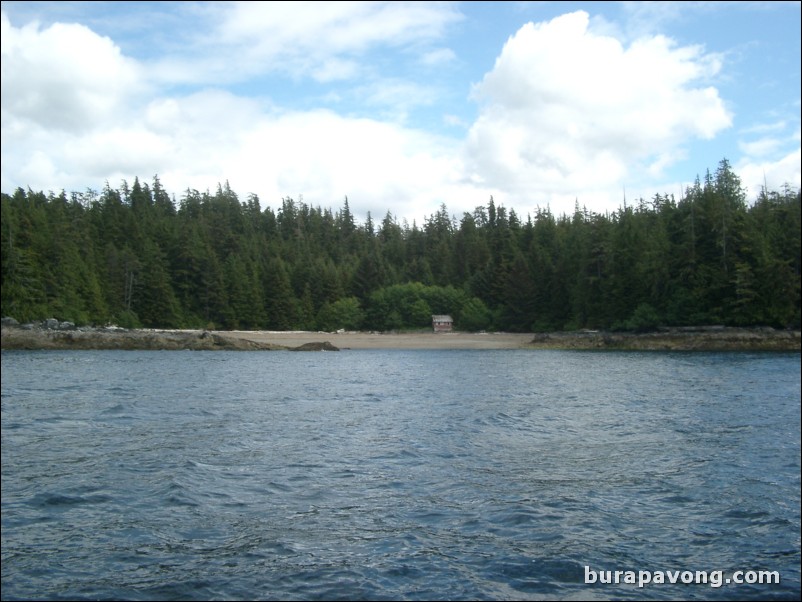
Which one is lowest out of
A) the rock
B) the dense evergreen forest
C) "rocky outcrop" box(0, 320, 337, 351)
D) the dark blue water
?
→ the dark blue water

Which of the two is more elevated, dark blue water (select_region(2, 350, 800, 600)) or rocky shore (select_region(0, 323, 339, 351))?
rocky shore (select_region(0, 323, 339, 351))

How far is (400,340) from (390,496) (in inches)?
2666

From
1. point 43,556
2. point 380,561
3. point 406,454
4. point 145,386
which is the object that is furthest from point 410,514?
point 145,386

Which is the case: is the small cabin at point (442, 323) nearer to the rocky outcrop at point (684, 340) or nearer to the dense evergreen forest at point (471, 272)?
the dense evergreen forest at point (471, 272)

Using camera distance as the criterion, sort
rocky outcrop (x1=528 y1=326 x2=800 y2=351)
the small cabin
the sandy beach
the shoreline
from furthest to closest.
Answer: the small cabin
the sandy beach
rocky outcrop (x1=528 y1=326 x2=800 y2=351)
the shoreline

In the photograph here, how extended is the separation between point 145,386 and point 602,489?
76.0ft

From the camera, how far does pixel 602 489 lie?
1234 centimetres

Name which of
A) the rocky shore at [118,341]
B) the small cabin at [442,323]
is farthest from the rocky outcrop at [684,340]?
the rocky shore at [118,341]

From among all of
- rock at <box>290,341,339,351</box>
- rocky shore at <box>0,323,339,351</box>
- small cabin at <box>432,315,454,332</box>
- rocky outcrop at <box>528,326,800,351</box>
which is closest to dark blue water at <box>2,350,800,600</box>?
rocky shore at <box>0,323,339,351</box>

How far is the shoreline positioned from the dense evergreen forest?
2.77 m

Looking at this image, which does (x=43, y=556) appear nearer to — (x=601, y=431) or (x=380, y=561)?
(x=380, y=561)

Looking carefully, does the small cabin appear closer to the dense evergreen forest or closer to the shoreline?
the dense evergreen forest

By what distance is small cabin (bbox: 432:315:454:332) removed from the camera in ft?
308

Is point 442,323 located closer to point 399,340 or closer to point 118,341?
point 399,340
